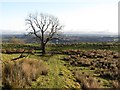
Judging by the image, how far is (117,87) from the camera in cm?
1184

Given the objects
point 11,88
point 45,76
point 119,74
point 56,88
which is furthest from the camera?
point 119,74

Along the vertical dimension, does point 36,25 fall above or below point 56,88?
above

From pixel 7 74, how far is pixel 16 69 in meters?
0.79

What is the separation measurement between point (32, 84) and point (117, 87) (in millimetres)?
4179

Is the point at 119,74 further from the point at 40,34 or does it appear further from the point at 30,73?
the point at 40,34

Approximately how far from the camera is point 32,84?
37.0ft

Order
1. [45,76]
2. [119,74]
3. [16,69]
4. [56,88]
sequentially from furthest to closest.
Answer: [119,74]
[45,76]
[16,69]
[56,88]

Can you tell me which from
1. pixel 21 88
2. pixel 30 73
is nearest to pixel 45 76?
pixel 30 73

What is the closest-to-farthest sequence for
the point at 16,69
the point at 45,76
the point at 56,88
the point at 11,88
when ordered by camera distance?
the point at 11,88 < the point at 56,88 < the point at 16,69 < the point at 45,76

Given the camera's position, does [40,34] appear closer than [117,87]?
No

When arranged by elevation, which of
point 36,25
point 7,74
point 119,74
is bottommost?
point 119,74

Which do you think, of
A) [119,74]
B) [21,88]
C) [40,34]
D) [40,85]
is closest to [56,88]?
[40,85]

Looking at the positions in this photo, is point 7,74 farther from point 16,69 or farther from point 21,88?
point 21,88

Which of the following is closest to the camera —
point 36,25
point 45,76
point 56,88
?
point 56,88
